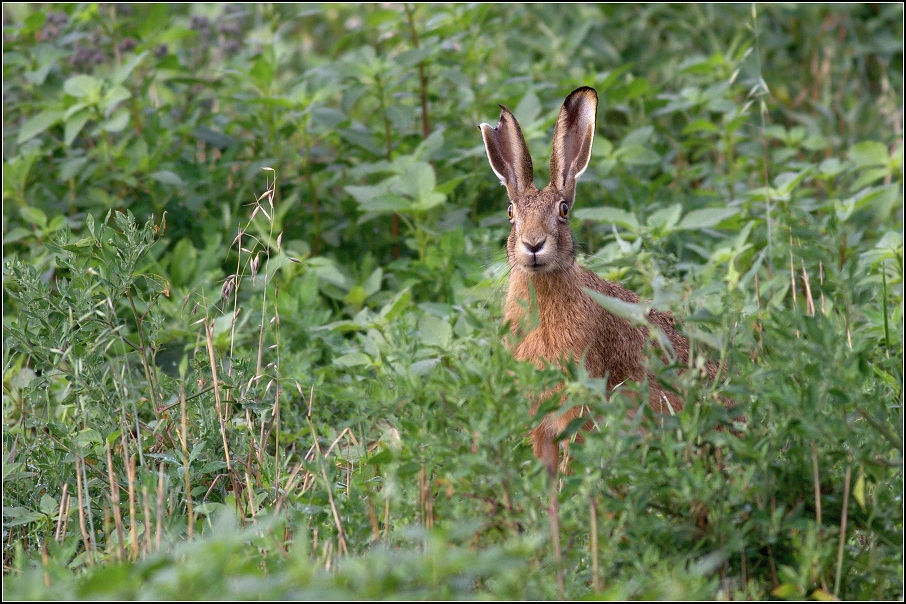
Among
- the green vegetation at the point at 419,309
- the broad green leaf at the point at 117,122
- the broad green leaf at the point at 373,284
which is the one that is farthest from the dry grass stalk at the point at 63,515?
the broad green leaf at the point at 117,122

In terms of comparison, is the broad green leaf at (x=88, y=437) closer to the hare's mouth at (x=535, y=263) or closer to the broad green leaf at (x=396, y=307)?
the broad green leaf at (x=396, y=307)

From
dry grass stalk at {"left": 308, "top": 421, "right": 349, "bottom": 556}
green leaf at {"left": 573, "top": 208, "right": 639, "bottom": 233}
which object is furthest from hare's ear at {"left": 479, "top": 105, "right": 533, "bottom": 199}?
dry grass stalk at {"left": 308, "top": 421, "right": 349, "bottom": 556}

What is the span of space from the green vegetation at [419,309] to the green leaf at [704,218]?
3 centimetres

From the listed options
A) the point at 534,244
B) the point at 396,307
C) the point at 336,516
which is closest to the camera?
the point at 336,516

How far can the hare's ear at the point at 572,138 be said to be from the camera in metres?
4.71

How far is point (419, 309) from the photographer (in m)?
5.50

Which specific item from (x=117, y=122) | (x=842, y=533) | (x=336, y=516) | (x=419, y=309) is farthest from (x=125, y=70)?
(x=842, y=533)

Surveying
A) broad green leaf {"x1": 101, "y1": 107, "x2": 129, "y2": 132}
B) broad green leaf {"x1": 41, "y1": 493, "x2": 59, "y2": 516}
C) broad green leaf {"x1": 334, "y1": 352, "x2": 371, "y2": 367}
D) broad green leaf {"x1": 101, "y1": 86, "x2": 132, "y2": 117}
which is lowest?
broad green leaf {"x1": 41, "y1": 493, "x2": 59, "y2": 516}

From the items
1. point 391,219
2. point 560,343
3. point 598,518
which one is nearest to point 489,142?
point 560,343

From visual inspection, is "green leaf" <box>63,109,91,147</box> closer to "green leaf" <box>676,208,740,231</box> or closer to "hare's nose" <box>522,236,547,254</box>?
"hare's nose" <box>522,236,547,254</box>

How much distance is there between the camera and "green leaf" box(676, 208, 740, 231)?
5.62 m

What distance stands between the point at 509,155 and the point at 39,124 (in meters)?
2.73

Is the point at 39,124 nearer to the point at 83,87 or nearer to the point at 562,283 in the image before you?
the point at 83,87

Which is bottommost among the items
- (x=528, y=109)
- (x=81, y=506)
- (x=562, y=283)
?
(x=81, y=506)
